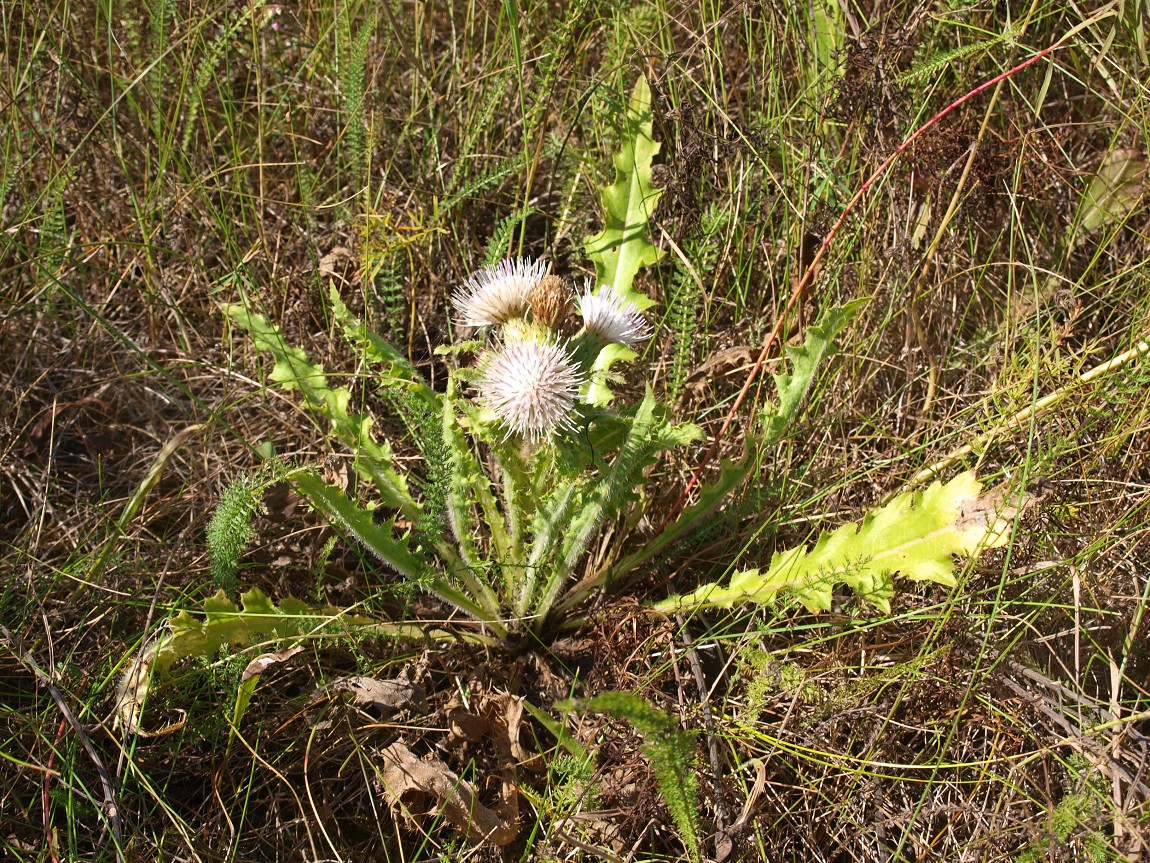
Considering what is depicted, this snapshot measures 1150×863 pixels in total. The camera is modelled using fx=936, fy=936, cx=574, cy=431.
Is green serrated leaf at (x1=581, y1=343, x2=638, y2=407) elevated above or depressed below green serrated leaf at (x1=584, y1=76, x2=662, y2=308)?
below

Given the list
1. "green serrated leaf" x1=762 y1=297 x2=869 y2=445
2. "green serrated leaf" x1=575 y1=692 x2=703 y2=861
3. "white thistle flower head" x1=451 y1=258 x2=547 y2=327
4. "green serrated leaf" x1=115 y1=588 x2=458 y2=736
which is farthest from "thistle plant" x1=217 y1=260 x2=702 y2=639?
"green serrated leaf" x1=575 y1=692 x2=703 y2=861

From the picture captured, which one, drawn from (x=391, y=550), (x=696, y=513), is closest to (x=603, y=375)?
(x=696, y=513)

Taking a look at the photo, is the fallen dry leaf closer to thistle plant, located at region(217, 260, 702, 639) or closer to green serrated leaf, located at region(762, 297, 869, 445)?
thistle plant, located at region(217, 260, 702, 639)

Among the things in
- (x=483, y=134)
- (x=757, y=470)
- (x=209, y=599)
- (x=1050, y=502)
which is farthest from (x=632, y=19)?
(x=209, y=599)

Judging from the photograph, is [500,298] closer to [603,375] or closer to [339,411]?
[603,375]

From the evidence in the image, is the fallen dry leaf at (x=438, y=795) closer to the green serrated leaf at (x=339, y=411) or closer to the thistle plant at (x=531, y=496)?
the thistle plant at (x=531, y=496)

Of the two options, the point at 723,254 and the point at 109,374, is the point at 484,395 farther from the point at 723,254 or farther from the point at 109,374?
the point at 109,374
